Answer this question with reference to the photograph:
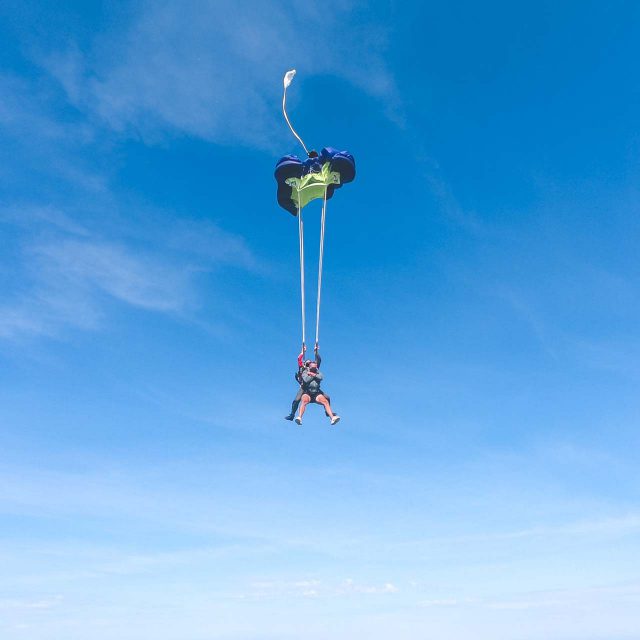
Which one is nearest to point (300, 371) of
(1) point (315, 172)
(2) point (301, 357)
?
(2) point (301, 357)

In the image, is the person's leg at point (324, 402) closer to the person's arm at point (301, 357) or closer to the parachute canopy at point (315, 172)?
the person's arm at point (301, 357)

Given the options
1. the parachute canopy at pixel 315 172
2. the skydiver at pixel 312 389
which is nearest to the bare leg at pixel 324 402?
the skydiver at pixel 312 389

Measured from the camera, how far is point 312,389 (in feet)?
64.6

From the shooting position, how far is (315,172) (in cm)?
2130

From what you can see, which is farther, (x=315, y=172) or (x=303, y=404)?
(x=315, y=172)

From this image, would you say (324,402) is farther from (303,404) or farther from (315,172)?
(315,172)

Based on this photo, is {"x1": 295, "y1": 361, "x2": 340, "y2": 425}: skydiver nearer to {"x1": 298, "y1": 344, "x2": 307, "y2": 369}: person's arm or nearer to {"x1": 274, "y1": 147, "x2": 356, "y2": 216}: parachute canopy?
{"x1": 298, "y1": 344, "x2": 307, "y2": 369}: person's arm

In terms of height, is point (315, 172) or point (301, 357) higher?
point (315, 172)

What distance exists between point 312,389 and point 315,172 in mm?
8174

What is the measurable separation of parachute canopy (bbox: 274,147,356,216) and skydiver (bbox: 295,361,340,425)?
22.0 feet

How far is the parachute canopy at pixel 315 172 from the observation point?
828 inches

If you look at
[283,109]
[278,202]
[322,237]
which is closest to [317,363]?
[322,237]

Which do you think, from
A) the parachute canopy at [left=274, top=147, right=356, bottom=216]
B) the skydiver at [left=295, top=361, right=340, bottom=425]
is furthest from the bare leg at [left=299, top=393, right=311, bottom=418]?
the parachute canopy at [left=274, top=147, right=356, bottom=216]

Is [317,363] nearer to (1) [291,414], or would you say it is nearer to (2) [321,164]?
(1) [291,414]
